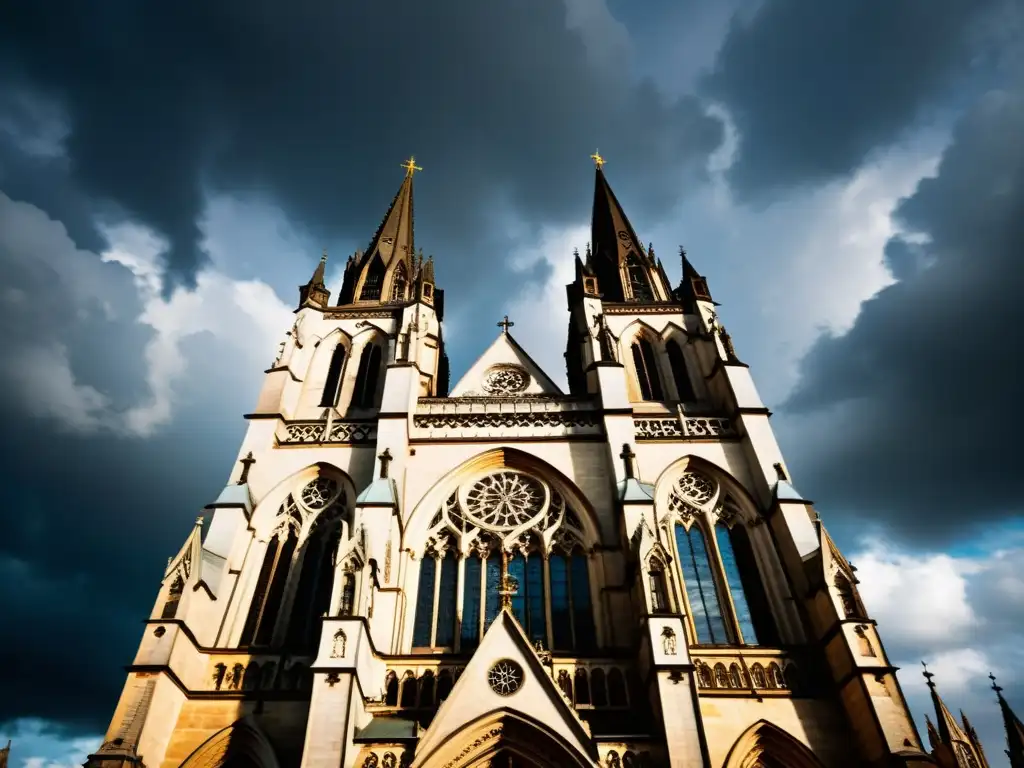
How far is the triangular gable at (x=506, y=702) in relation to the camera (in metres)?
11.3

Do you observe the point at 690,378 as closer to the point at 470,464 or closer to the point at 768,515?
the point at 768,515

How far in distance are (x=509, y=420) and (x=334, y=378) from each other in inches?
264

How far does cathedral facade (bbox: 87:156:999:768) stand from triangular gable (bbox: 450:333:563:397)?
0.27 feet

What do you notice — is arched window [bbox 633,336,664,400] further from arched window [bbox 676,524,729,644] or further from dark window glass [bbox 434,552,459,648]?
dark window glass [bbox 434,552,459,648]

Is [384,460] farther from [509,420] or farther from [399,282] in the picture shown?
[399,282]

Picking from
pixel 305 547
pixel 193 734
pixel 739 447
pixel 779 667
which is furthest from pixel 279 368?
pixel 779 667

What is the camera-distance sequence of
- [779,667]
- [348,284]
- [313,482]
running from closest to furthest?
[779,667] < [313,482] < [348,284]

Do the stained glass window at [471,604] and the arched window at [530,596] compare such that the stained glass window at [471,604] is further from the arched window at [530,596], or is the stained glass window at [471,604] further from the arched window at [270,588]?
the arched window at [270,588]

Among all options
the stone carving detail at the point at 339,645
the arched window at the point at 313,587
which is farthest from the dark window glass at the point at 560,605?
the arched window at the point at 313,587

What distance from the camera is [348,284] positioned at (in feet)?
87.0

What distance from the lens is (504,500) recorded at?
17.3 meters

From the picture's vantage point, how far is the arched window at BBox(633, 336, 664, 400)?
21028mm

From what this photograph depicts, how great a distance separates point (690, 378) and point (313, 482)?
492 inches

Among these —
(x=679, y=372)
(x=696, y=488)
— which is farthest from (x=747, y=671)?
(x=679, y=372)
